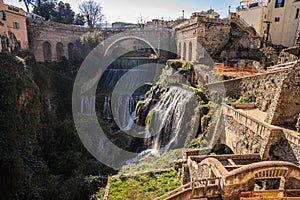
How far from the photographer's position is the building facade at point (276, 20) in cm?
1589

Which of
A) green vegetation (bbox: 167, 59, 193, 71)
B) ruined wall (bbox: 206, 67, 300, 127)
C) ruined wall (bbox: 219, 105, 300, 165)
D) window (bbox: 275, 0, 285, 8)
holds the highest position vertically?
window (bbox: 275, 0, 285, 8)

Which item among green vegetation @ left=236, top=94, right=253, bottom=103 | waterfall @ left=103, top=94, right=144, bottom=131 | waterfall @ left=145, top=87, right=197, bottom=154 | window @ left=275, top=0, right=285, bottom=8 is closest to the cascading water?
waterfall @ left=145, top=87, right=197, bottom=154

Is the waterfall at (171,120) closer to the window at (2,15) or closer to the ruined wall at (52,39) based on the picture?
the window at (2,15)

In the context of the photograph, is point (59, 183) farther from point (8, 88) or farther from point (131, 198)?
point (8, 88)

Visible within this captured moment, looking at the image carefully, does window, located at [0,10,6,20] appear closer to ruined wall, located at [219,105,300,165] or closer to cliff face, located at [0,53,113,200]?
cliff face, located at [0,53,113,200]

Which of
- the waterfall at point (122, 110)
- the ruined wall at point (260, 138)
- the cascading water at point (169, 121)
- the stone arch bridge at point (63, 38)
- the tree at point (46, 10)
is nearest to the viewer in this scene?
the ruined wall at point (260, 138)

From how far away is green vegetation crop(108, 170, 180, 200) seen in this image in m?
7.88

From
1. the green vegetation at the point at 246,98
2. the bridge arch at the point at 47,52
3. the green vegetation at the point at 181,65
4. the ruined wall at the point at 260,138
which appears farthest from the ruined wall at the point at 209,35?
the bridge arch at the point at 47,52

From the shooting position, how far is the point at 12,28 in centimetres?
1847

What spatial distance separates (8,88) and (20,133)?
9.10 feet

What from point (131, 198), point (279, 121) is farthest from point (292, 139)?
point (131, 198)

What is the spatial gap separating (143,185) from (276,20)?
17.0 metres

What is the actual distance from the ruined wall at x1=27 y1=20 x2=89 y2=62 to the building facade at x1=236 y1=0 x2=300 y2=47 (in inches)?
801

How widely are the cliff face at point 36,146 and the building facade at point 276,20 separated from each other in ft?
54.6
